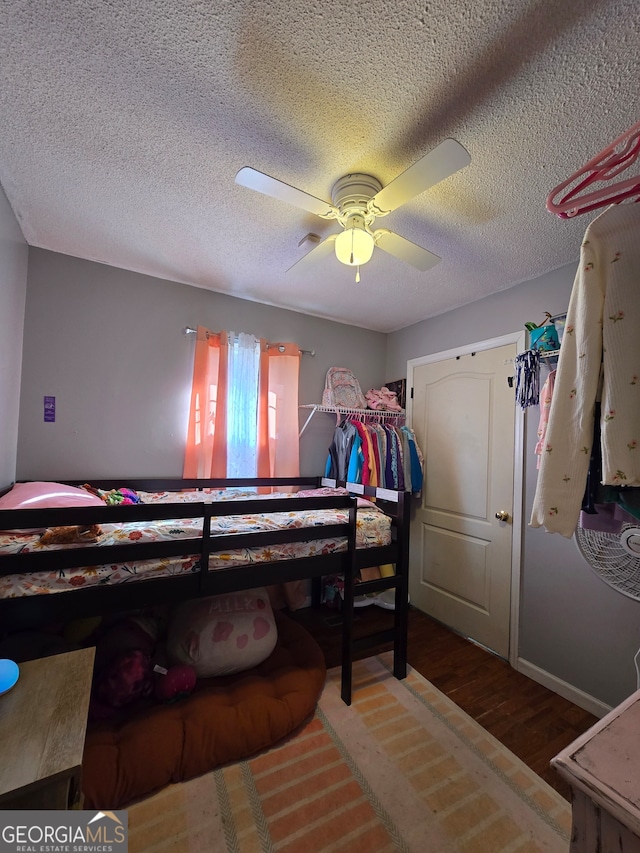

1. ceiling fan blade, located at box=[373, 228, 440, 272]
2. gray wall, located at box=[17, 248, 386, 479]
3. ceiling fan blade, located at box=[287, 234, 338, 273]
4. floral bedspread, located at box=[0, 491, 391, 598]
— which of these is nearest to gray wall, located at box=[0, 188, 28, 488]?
gray wall, located at box=[17, 248, 386, 479]

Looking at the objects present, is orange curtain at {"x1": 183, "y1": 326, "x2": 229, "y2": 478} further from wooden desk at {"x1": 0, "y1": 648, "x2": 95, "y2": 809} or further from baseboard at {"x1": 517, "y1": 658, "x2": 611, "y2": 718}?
baseboard at {"x1": 517, "y1": 658, "x2": 611, "y2": 718}

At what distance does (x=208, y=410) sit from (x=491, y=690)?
96.3 inches

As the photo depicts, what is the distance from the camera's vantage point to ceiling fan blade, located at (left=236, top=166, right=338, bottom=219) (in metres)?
1.14

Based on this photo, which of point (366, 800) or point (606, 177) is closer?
point (606, 177)

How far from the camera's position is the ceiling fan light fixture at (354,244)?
4.40 feet

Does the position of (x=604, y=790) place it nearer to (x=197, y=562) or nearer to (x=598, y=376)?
(x=598, y=376)

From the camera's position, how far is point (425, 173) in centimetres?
110

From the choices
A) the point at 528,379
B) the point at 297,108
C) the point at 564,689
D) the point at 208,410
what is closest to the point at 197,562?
the point at 208,410

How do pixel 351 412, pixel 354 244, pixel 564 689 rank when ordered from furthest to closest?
1. pixel 351 412
2. pixel 564 689
3. pixel 354 244

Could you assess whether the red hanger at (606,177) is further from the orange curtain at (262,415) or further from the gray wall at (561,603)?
the orange curtain at (262,415)

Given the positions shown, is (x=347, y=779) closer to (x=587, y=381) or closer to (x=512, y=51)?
(x=587, y=381)

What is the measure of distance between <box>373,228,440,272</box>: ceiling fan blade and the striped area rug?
7.12ft

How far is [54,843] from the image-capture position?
758 mm

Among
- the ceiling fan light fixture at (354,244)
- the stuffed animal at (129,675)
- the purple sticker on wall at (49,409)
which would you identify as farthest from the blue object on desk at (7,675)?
the ceiling fan light fixture at (354,244)
